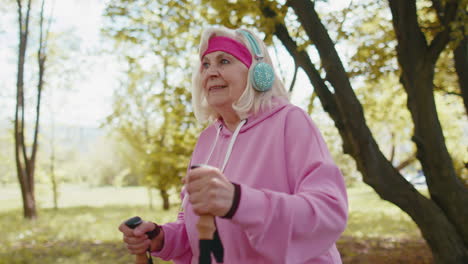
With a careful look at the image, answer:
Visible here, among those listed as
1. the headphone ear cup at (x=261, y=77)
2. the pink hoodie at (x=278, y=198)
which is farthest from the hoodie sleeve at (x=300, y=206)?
the headphone ear cup at (x=261, y=77)

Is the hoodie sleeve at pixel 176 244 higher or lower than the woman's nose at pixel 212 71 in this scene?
lower

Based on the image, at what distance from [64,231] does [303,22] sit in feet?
35.5

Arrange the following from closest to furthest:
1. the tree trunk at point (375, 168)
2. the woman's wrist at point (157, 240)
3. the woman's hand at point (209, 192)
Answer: the woman's hand at point (209, 192) < the woman's wrist at point (157, 240) < the tree trunk at point (375, 168)

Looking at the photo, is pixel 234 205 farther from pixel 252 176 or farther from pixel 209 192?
pixel 252 176

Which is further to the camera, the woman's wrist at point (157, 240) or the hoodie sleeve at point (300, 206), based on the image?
the woman's wrist at point (157, 240)

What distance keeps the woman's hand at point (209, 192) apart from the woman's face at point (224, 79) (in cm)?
64

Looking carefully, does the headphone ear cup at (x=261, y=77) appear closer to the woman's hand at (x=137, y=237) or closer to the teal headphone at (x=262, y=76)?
the teal headphone at (x=262, y=76)

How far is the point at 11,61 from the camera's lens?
627 inches

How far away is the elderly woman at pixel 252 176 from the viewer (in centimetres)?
111

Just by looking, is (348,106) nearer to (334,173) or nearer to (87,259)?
(334,173)

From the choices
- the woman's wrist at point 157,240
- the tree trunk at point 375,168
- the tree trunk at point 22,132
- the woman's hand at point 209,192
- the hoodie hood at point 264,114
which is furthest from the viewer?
the tree trunk at point 22,132

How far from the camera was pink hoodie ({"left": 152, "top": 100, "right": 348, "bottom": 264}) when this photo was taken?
1.14 m

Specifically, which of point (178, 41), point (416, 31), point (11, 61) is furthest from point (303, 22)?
point (11, 61)

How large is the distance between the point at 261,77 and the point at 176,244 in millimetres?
889
